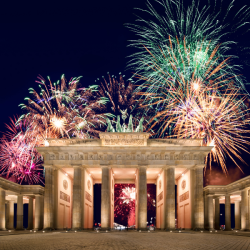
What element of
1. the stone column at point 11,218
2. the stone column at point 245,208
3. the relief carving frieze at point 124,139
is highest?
the relief carving frieze at point 124,139

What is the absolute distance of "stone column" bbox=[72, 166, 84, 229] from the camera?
43.8 m

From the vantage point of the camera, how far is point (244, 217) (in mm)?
45406

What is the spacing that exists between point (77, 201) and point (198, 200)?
55.9ft

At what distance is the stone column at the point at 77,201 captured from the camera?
144ft

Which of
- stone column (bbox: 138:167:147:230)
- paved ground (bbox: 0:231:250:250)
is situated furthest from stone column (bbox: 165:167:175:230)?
paved ground (bbox: 0:231:250:250)

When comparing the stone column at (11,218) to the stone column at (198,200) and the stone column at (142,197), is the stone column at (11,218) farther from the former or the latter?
the stone column at (198,200)

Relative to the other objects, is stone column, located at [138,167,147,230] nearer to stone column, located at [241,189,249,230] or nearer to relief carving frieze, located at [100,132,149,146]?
relief carving frieze, located at [100,132,149,146]

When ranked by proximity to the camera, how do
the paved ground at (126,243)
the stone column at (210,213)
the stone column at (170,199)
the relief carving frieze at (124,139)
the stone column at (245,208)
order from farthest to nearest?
→ the stone column at (210,213) < the relief carving frieze at (124,139) < the stone column at (245,208) < the stone column at (170,199) < the paved ground at (126,243)

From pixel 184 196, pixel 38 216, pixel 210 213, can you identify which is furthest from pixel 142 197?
pixel 38 216

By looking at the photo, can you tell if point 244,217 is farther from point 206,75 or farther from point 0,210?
point 0,210

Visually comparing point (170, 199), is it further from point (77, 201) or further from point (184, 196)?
point (77, 201)

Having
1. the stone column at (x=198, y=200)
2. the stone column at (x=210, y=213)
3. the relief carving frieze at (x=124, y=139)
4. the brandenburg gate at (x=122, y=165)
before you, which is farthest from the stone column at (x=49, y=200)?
the stone column at (x=210, y=213)

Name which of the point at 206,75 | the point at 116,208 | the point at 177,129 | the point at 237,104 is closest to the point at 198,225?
the point at 177,129

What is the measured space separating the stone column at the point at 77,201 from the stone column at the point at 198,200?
53.4ft
